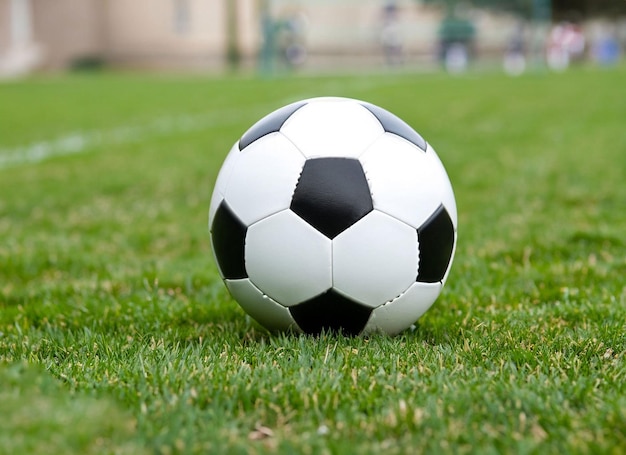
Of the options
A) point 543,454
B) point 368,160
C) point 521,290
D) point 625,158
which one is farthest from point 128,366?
point 625,158

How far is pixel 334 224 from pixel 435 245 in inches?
16.6

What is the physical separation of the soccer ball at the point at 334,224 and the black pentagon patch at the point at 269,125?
11 millimetres

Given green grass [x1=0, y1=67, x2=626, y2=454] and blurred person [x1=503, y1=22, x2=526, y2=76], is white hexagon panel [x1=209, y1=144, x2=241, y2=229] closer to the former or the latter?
green grass [x1=0, y1=67, x2=626, y2=454]

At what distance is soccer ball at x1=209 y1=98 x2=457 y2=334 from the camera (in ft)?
Result: 9.29

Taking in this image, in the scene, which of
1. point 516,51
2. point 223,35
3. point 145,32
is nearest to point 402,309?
point 516,51

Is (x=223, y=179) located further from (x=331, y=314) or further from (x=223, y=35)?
(x=223, y=35)

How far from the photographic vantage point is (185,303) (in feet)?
11.9

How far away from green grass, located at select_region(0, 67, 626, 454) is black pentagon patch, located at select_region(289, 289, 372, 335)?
71 millimetres

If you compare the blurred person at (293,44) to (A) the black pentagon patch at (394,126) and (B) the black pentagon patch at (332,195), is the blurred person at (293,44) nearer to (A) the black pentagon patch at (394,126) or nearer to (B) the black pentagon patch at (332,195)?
(A) the black pentagon patch at (394,126)

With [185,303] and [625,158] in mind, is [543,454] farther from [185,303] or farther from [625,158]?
[625,158]

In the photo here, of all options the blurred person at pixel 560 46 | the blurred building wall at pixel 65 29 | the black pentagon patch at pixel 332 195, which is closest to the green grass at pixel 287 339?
the black pentagon patch at pixel 332 195

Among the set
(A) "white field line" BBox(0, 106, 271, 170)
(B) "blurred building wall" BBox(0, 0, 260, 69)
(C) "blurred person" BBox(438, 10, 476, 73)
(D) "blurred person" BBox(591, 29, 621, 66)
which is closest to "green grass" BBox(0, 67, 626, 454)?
(A) "white field line" BBox(0, 106, 271, 170)

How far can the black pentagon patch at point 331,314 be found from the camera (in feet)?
9.41

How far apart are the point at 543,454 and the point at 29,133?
1071 cm
